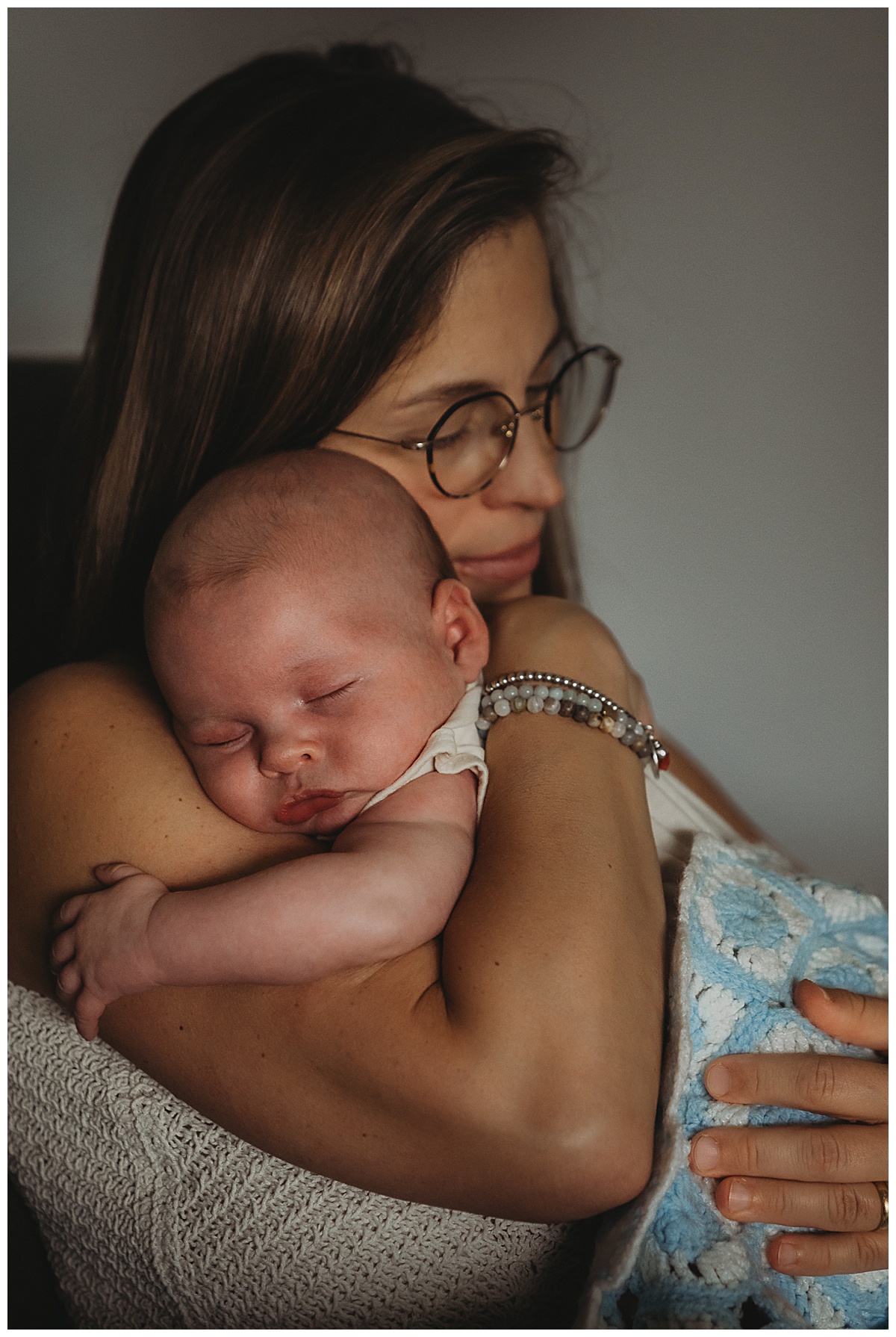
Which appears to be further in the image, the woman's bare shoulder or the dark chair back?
the dark chair back

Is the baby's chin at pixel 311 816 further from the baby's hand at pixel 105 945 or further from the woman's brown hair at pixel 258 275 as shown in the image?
the woman's brown hair at pixel 258 275

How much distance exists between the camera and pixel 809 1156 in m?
0.96

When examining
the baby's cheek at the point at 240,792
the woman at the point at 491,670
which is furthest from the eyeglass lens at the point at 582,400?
the baby's cheek at the point at 240,792

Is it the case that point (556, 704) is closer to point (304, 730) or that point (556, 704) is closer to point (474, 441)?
point (304, 730)

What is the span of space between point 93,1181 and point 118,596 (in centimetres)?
72

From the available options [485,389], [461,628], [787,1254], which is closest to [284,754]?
[461,628]

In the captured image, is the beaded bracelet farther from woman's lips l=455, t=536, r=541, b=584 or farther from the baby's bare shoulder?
woman's lips l=455, t=536, r=541, b=584

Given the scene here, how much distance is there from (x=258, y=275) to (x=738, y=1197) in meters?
1.17

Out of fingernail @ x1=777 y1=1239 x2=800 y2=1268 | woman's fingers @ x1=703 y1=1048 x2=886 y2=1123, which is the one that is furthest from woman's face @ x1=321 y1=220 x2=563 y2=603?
fingernail @ x1=777 y1=1239 x2=800 y2=1268

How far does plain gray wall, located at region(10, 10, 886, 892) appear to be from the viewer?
183 cm

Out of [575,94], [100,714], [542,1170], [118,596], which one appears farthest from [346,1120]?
[575,94]

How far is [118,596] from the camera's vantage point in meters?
1.32

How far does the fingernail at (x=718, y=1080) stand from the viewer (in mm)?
925

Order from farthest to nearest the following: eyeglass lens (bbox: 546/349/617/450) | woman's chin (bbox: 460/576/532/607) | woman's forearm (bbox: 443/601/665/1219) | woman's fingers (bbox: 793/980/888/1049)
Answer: eyeglass lens (bbox: 546/349/617/450) → woman's chin (bbox: 460/576/532/607) → woman's fingers (bbox: 793/980/888/1049) → woman's forearm (bbox: 443/601/665/1219)
